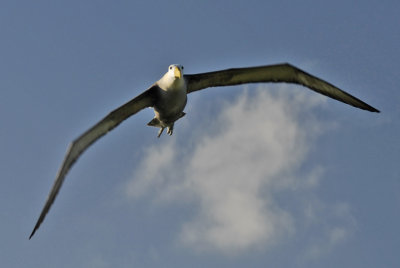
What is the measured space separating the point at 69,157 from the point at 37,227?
233cm

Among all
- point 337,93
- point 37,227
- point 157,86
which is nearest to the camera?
point 37,227

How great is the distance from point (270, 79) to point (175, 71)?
380cm

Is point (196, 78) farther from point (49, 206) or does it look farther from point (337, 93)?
point (49, 206)

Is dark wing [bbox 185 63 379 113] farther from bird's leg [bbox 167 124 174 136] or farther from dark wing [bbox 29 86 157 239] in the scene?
dark wing [bbox 29 86 157 239]

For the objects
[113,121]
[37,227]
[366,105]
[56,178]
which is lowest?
[37,227]

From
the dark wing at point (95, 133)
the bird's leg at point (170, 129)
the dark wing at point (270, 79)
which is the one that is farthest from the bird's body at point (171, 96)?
the dark wing at point (270, 79)

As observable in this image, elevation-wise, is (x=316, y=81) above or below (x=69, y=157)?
above

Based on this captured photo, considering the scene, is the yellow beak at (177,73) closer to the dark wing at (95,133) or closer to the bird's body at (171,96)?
the bird's body at (171,96)

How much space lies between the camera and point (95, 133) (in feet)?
62.6

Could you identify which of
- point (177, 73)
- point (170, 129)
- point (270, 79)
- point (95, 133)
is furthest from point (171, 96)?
point (270, 79)

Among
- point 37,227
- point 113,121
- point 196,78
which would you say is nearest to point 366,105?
point 196,78

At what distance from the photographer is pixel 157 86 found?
1938cm

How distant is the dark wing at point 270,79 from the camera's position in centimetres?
2012

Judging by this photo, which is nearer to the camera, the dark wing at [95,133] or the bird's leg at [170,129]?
the dark wing at [95,133]
